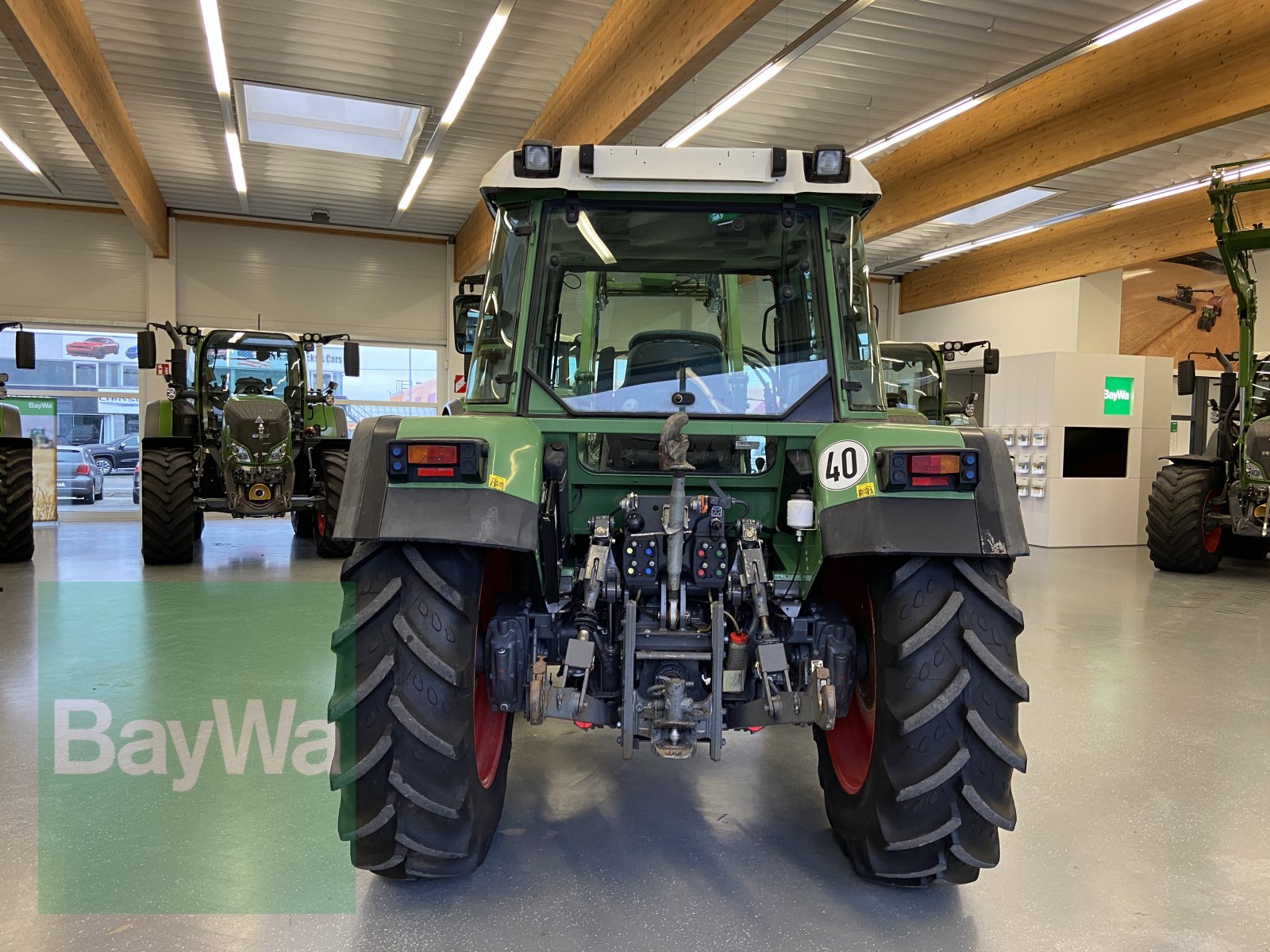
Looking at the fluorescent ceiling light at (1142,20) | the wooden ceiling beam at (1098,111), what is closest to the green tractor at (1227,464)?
the wooden ceiling beam at (1098,111)

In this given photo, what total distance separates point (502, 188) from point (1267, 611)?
6.84m

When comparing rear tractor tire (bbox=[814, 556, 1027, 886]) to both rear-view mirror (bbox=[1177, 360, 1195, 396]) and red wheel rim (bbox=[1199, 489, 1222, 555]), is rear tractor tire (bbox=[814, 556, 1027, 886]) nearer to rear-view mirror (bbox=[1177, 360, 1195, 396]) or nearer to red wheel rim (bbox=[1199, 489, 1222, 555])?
red wheel rim (bbox=[1199, 489, 1222, 555])

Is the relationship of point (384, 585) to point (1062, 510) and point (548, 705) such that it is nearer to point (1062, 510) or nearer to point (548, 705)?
point (548, 705)

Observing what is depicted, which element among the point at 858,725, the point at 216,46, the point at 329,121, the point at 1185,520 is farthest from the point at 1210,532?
the point at 329,121

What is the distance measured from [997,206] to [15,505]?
11.9 meters

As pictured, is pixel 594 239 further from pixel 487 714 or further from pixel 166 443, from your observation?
pixel 166 443

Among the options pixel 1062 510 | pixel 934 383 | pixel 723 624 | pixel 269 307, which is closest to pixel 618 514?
pixel 723 624

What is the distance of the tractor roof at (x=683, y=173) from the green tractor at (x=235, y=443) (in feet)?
19.6

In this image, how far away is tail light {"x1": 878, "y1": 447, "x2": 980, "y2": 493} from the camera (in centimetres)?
220

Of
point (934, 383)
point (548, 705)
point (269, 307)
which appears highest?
point (269, 307)

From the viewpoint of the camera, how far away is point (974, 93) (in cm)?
789

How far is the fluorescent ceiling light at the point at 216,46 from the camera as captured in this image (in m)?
6.75

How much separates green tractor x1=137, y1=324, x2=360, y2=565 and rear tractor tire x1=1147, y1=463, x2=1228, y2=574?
7.75m

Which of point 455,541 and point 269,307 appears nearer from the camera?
point 455,541
